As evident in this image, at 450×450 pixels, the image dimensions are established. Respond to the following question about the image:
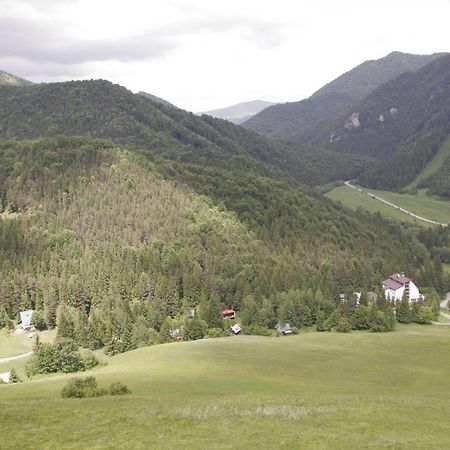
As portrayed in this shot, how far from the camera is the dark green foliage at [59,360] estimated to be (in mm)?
97438

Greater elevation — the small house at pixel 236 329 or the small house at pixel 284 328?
the small house at pixel 236 329

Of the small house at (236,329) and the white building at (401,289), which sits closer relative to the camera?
the small house at (236,329)

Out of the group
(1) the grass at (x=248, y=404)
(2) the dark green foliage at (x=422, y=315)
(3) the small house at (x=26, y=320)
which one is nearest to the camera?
(1) the grass at (x=248, y=404)

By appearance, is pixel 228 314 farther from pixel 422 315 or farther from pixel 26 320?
pixel 26 320

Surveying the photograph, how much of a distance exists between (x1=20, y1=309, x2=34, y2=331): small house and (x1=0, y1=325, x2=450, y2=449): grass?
62.6 metres

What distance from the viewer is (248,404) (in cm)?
5425

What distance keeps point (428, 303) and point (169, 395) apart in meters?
127

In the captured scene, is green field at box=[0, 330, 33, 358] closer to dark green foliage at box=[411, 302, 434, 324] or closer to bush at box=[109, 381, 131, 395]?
bush at box=[109, 381, 131, 395]

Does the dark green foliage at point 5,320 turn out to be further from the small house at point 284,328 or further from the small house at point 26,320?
the small house at point 284,328

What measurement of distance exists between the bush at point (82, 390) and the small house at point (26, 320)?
95.5 m

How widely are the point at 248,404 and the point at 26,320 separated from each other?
118 meters

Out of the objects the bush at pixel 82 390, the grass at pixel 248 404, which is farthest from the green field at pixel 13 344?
the bush at pixel 82 390

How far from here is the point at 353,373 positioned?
86125mm

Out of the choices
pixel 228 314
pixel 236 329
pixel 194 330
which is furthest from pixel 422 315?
pixel 194 330
